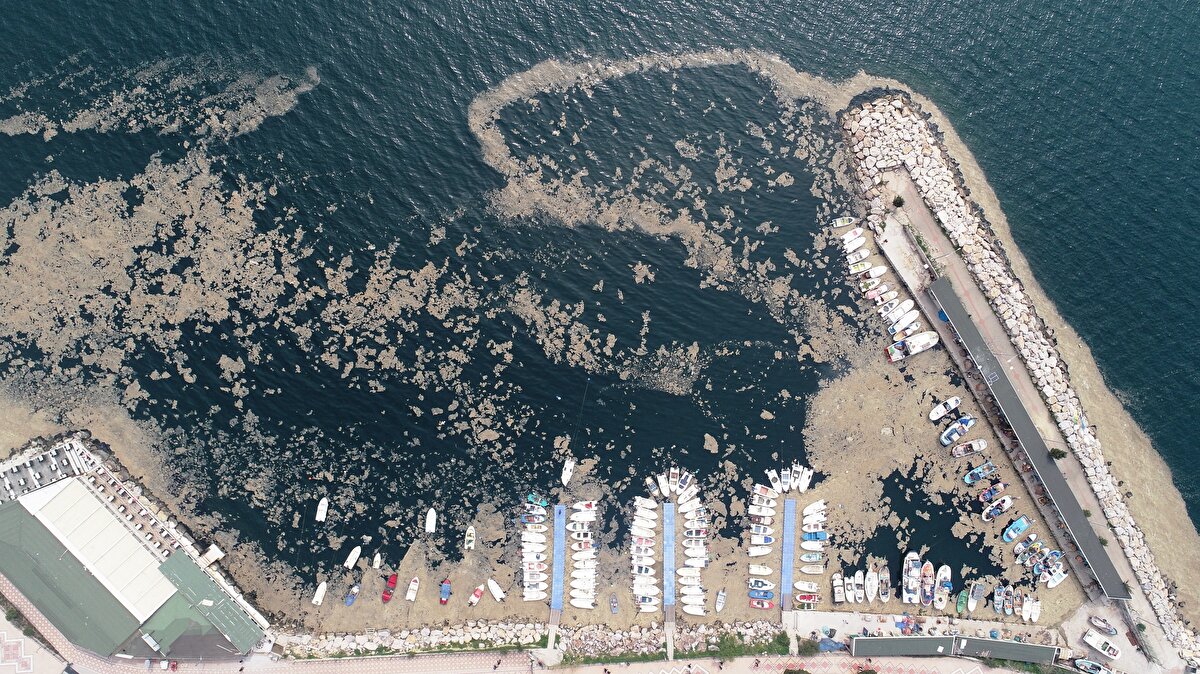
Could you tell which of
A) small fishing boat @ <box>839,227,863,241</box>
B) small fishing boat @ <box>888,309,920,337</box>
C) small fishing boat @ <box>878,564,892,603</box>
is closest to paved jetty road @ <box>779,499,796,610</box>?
small fishing boat @ <box>878,564,892,603</box>

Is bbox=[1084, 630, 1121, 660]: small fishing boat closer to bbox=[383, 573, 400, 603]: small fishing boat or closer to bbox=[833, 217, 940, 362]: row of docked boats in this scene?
bbox=[833, 217, 940, 362]: row of docked boats

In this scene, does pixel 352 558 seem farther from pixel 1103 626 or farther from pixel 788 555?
pixel 1103 626

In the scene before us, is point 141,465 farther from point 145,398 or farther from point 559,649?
point 559,649

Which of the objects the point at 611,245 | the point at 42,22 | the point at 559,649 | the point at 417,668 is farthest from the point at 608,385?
the point at 42,22

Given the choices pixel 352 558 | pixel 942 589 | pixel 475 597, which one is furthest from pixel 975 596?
pixel 352 558

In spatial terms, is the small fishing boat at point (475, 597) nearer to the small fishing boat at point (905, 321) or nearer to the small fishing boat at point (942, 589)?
→ the small fishing boat at point (942, 589)

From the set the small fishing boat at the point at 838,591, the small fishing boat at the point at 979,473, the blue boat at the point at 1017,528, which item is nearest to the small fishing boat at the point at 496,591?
the small fishing boat at the point at 838,591
